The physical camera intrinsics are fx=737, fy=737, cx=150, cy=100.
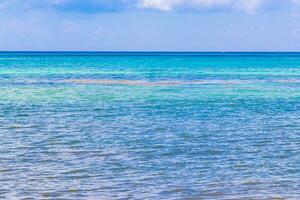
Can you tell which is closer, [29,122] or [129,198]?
[129,198]

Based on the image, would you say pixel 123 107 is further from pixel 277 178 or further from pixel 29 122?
pixel 277 178

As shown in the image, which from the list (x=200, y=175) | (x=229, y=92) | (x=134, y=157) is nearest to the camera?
(x=200, y=175)

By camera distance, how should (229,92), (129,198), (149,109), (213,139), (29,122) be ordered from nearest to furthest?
1. (129,198)
2. (213,139)
3. (29,122)
4. (149,109)
5. (229,92)

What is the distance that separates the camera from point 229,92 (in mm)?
44719

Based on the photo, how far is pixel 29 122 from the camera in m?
26.6

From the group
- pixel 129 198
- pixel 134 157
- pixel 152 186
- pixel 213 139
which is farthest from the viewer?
pixel 213 139

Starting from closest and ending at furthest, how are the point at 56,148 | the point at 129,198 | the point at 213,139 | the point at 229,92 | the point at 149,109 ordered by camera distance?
1. the point at 129,198
2. the point at 56,148
3. the point at 213,139
4. the point at 149,109
5. the point at 229,92

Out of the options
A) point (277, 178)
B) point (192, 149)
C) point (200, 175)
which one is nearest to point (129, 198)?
point (200, 175)

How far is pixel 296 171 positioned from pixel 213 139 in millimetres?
5382

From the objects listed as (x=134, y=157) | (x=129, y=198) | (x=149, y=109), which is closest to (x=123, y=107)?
(x=149, y=109)

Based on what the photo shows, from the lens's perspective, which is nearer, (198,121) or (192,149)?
(192,149)

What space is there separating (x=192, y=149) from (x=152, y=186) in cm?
492

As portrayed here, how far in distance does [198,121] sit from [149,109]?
5757 mm

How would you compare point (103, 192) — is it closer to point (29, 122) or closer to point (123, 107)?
point (29, 122)
